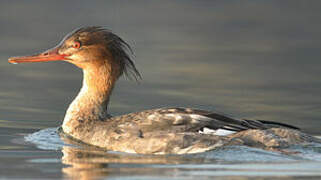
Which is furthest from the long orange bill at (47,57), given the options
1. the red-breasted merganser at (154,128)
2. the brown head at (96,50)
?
the red-breasted merganser at (154,128)

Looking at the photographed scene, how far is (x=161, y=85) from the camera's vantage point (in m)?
16.5

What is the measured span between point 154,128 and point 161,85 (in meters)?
4.93

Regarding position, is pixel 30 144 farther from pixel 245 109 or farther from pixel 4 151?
pixel 245 109

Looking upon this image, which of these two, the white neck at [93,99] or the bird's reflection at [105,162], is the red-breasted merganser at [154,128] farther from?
the bird's reflection at [105,162]

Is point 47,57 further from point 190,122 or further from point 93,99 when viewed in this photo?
point 190,122

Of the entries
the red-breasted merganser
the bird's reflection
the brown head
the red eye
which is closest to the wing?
the red-breasted merganser

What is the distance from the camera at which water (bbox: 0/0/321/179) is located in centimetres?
999

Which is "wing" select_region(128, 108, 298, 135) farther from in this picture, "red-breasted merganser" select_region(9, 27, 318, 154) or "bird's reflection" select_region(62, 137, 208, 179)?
"bird's reflection" select_region(62, 137, 208, 179)

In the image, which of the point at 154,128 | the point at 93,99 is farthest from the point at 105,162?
the point at 93,99

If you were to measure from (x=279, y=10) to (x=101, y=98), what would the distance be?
15573 millimetres

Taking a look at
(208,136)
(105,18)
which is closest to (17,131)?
(208,136)

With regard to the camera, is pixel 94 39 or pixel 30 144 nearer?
pixel 30 144

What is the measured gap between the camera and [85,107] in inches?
507

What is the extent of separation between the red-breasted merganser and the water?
0.84 ft
